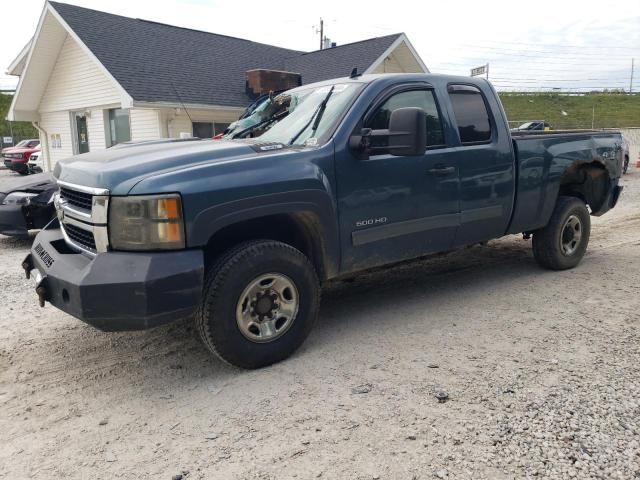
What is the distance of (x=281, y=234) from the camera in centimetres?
393

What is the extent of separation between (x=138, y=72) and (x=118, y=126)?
8.14 ft

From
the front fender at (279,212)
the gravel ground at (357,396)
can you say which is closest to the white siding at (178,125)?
the gravel ground at (357,396)

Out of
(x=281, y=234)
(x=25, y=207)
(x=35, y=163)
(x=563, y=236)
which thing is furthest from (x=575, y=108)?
(x=281, y=234)

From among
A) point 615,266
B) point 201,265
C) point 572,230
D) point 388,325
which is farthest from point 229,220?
point 615,266

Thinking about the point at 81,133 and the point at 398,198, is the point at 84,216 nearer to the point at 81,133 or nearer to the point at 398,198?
the point at 398,198

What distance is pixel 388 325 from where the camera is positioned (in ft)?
14.3

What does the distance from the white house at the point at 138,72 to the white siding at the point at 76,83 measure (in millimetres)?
31

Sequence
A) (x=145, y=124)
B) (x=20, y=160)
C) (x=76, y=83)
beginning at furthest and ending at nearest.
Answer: (x=20, y=160) < (x=76, y=83) < (x=145, y=124)

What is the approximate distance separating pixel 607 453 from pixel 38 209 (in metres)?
7.19

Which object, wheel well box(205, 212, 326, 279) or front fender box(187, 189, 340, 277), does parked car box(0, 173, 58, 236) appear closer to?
wheel well box(205, 212, 326, 279)

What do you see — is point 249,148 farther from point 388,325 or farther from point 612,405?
point 612,405

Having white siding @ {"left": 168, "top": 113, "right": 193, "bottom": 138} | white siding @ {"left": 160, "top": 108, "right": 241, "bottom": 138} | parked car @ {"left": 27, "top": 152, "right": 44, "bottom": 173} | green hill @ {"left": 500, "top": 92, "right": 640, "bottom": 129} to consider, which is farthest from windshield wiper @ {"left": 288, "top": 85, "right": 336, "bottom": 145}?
green hill @ {"left": 500, "top": 92, "right": 640, "bottom": 129}

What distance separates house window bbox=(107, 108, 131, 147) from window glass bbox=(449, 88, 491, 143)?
13.5 meters

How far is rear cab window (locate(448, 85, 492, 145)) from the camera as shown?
15.3 ft
